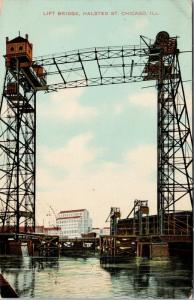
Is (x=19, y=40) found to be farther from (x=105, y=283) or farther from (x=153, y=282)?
(x=153, y=282)

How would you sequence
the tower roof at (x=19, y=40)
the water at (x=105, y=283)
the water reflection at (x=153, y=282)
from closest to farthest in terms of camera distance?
the water reflection at (x=153, y=282), the water at (x=105, y=283), the tower roof at (x=19, y=40)

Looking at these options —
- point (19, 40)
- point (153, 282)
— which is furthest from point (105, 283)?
point (19, 40)

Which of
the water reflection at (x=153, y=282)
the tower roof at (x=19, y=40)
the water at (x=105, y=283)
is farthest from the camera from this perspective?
the tower roof at (x=19, y=40)

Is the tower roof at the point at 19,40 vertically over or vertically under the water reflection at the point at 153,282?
over

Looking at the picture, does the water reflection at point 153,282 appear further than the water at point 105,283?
No

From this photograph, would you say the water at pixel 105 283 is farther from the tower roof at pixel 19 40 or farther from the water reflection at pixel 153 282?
the tower roof at pixel 19 40

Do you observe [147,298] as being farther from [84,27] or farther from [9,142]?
[9,142]

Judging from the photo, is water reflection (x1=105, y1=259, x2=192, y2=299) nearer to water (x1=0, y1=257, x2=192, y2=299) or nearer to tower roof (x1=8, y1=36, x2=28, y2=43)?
water (x1=0, y1=257, x2=192, y2=299)

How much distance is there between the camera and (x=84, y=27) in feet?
52.6

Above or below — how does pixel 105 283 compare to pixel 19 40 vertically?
below

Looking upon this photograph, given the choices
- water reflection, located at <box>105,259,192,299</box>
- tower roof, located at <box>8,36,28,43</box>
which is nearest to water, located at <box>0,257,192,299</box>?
water reflection, located at <box>105,259,192,299</box>

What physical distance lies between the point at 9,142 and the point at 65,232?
7409cm

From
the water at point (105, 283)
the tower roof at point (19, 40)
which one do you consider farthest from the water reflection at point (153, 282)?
the tower roof at point (19, 40)

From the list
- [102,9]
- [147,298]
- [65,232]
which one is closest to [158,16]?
[102,9]
